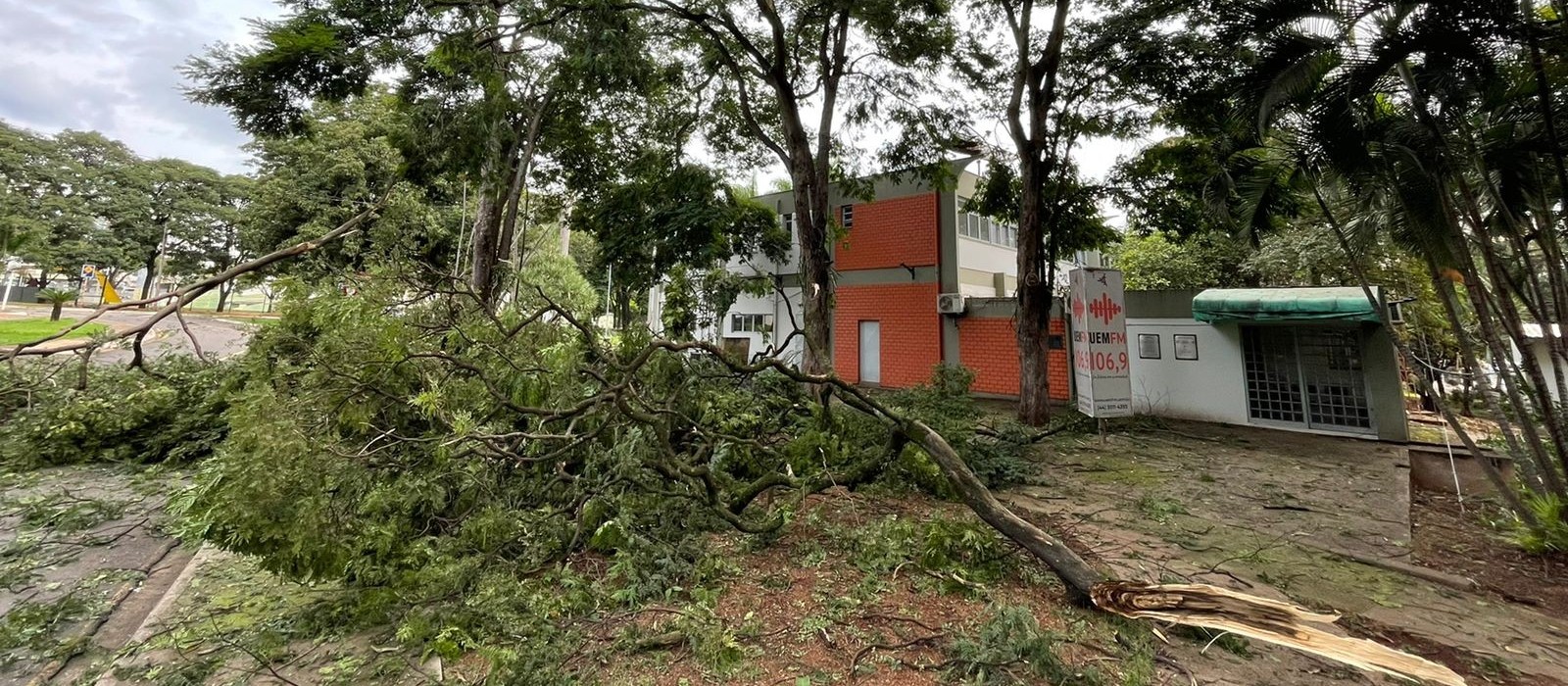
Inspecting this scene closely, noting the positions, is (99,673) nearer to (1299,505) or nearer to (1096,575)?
(1096,575)

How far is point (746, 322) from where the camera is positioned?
1678cm

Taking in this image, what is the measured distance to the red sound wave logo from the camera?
7578 mm

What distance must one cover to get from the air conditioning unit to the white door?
1.98 meters

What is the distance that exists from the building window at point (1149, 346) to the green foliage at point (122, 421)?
13.6 m

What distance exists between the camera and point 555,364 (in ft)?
13.8

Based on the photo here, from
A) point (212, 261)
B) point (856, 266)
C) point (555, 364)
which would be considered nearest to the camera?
point (555, 364)

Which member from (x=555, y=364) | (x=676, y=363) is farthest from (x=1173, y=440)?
(x=555, y=364)

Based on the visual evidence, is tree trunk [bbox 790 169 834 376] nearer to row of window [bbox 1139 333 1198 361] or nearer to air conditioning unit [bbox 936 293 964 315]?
air conditioning unit [bbox 936 293 964 315]

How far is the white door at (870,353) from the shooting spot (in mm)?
14539

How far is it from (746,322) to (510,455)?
530 inches

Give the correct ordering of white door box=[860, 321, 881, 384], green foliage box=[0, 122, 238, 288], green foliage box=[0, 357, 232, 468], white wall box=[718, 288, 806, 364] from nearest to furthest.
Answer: green foliage box=[0, 357, 232, 468]
white door box=[860, 321, 881, 384]
white wall box=[718, 288, 806, 364]
green foliage box=[0, 122, 238, 288]

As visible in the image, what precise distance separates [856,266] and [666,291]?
549cm

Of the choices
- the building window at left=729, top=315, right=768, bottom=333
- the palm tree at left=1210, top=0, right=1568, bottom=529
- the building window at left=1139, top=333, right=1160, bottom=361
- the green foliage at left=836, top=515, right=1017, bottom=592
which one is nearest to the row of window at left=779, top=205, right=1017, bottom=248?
the building window at left=729, top=315, right=768, bottom=333

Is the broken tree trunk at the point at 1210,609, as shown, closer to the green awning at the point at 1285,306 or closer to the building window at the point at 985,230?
the green awning at the point at 1285,306
